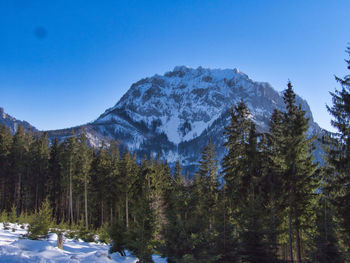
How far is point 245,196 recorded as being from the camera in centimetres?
2125

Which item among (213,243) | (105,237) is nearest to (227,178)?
(213,243)

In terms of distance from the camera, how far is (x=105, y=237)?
70.8 ft

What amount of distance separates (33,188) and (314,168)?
45.6m

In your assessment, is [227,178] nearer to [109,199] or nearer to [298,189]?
[298,189]

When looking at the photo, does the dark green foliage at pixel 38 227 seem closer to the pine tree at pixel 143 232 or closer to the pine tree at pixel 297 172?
the pine tree at pixel 143 232

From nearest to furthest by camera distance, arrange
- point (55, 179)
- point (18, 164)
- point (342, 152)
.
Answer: point (342, 152)
point (18, 164)
point (55, 179)

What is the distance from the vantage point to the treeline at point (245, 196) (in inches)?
461

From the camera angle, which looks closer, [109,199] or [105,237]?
[105,237]

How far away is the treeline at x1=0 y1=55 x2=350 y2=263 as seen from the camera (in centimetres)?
1170

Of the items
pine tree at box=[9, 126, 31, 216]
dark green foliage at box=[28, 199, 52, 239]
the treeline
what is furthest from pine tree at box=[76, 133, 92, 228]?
dark green foliage at box=[28, 199, 52, 239]

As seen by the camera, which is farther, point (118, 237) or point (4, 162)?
point (4, 162)

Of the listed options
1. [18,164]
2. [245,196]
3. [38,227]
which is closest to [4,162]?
[18,164]

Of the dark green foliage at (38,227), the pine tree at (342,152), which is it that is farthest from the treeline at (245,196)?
the dark green foliage at (38,227)

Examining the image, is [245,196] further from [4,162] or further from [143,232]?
[4,162]
